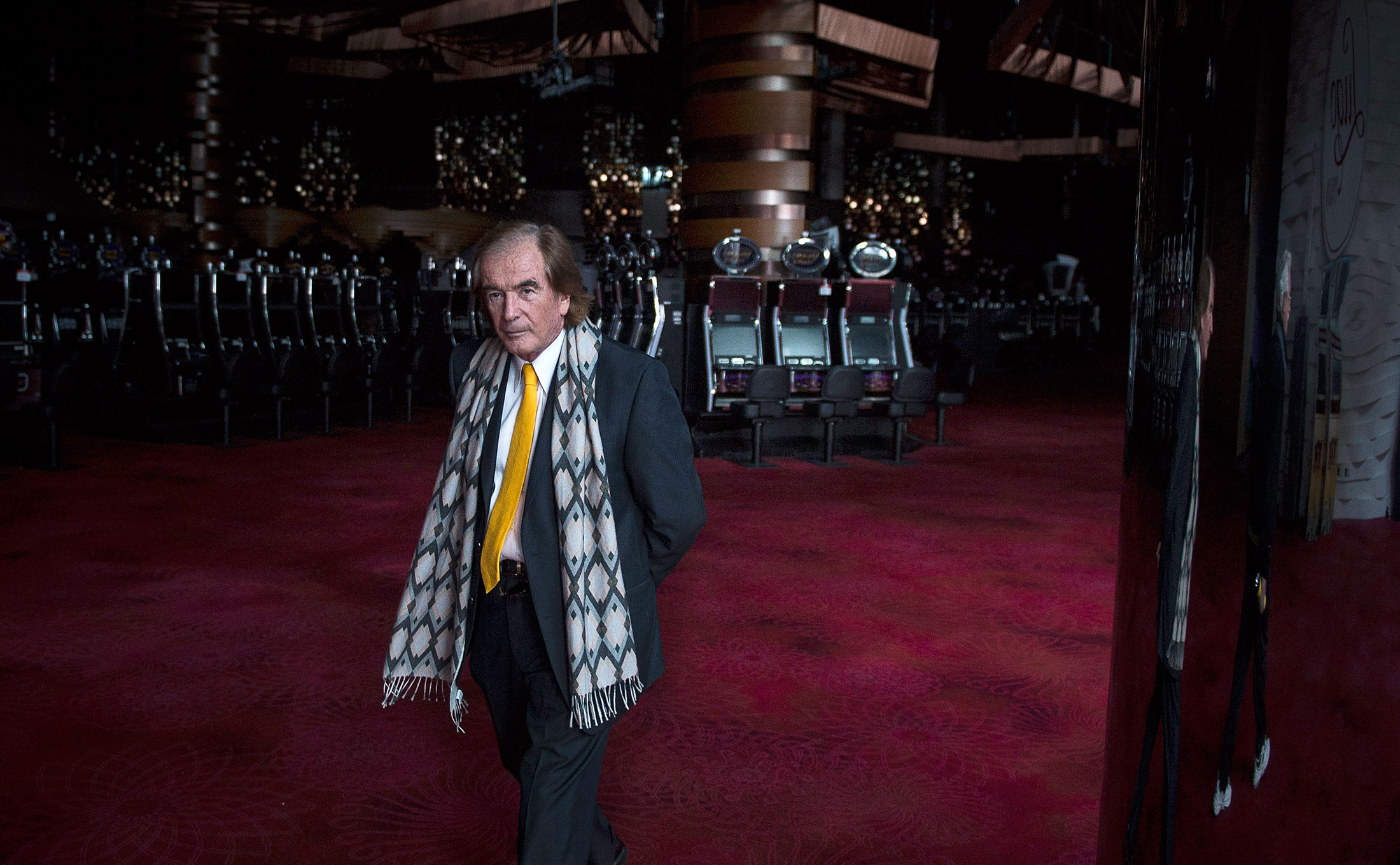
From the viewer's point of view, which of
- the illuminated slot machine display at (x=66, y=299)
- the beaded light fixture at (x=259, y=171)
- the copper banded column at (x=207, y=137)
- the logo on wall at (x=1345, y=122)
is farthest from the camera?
the beaded light fixture at (x=259, y=171)

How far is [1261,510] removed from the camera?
2.10 ft

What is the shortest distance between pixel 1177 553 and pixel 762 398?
6598 millimetres

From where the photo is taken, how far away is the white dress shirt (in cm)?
176

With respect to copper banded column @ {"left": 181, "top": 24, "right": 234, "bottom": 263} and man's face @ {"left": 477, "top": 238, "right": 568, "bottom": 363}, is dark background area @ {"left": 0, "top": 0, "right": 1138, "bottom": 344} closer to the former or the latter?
copper banded column @ {"left": 181, "top": 24, "right": 234, "bottom": 263}

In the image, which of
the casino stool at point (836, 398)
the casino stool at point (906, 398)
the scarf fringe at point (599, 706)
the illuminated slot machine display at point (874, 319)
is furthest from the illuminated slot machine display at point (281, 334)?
the scarf fringe at point (599, 706)

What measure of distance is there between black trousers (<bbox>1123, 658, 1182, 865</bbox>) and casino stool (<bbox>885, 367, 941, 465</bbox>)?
22.7 ft

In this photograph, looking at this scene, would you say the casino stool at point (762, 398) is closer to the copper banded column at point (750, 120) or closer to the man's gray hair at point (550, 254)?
the copper banded column at point (750, 120)

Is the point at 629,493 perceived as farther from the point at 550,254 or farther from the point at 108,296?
→ the point at 108,296

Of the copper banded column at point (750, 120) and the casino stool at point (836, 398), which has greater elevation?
the copper banded column at point (750, 120)

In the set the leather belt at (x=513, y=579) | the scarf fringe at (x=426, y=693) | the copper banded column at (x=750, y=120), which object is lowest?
the scarf fringe at (x=426, y=693)

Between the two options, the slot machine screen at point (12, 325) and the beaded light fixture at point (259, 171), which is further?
the beaded light fixture at point (259, 171)

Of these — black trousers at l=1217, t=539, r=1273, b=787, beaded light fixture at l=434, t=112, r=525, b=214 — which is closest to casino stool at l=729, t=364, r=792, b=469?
black trousers at l=1217, t=539, r=1273, b=787

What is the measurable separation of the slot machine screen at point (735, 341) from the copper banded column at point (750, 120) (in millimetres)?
613

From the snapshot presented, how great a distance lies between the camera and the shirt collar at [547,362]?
1.81 meters
